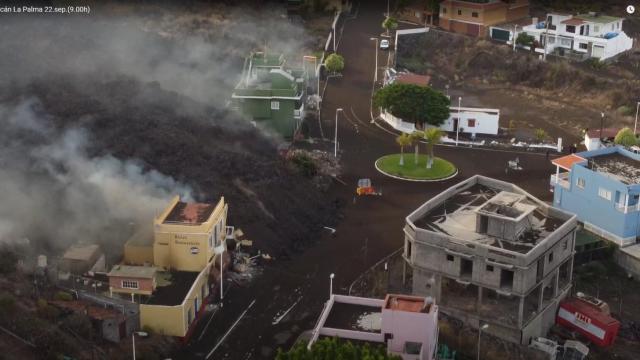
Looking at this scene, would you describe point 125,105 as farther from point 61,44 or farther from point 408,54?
point 408,54

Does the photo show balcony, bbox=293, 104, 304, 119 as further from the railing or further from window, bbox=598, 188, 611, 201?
the railing

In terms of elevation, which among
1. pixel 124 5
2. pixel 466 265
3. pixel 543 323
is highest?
pixel 124 5

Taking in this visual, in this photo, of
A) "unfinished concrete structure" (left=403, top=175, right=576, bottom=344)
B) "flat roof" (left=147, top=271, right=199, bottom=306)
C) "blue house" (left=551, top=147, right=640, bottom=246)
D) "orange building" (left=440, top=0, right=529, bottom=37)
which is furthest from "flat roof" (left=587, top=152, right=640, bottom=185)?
"orange building" (left=440, top=0, right=529, bottom=37)

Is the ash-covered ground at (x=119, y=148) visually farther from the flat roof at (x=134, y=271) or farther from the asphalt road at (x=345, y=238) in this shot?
the flat roof at (x=134, y=271)

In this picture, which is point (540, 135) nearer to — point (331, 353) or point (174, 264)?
point (174, 264)

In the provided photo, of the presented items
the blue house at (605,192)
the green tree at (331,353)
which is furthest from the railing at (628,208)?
the green tree at (331,353)

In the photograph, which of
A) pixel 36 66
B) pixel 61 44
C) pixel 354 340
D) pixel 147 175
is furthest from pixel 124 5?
pixel 354 340
